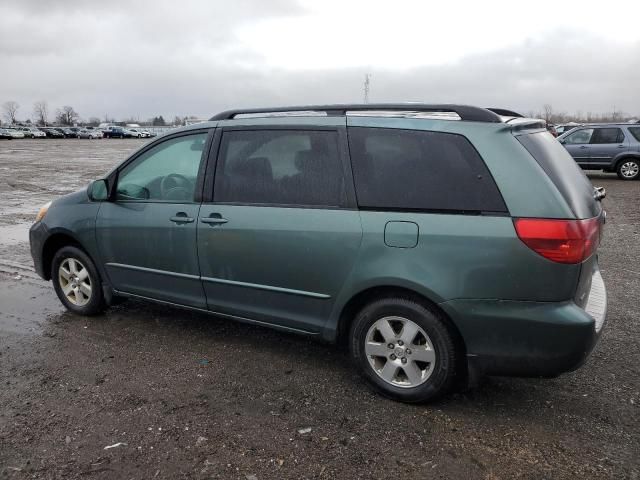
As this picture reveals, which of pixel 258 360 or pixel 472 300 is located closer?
pixel 472 300

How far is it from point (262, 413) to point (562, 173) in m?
2.26

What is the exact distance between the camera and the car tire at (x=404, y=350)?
3.16 meters

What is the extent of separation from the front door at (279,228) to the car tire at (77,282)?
137cm

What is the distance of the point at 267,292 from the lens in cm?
374

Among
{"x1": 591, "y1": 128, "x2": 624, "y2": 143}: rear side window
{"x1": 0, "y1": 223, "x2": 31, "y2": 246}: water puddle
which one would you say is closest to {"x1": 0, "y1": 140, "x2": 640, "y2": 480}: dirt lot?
{"x1": 0, "y1": 223, "x2": 31, "y2": 246}: water puddle

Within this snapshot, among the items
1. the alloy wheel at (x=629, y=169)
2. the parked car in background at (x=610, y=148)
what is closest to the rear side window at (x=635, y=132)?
the parked car in background at (x=610, y=148)

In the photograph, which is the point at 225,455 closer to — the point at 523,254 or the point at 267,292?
the point at 267,292

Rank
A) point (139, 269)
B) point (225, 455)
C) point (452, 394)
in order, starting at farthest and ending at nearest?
point (139, 269)
point (452, 394)
point (225, 455)

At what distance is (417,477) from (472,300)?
98cm

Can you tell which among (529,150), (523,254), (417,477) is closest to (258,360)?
(417,477)

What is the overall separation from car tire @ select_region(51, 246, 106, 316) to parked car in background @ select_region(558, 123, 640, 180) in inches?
593

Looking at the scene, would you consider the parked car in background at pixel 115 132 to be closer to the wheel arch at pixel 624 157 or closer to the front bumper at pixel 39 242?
the wheel arch at pixel 624 157

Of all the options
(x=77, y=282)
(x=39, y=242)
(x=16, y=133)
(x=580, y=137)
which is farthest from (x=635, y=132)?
(x=16, y=133)

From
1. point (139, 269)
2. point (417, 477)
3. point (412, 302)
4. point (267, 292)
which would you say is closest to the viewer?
point (417, 477)
